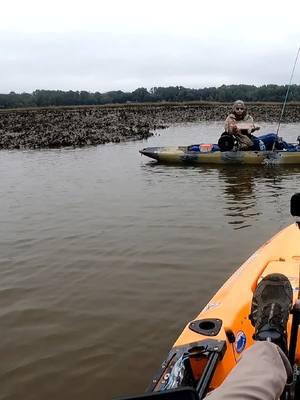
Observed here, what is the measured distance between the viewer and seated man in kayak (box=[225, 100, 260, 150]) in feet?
44.5

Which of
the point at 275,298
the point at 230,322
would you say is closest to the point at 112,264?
the point at 230,322

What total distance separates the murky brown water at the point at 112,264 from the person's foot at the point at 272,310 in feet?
4.72

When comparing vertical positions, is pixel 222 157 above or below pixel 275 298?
below

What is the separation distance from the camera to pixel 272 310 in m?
2.72

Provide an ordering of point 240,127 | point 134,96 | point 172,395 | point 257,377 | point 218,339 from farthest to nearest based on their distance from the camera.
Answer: point 134,96 < point 240,127 < point 218,339 < point 257,377 < point 172,395

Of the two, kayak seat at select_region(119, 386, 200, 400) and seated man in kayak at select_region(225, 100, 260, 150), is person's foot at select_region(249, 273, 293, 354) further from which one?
seated man in kayak at select_region(225, 100, 260, 150)

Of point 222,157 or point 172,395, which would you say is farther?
point 222,157

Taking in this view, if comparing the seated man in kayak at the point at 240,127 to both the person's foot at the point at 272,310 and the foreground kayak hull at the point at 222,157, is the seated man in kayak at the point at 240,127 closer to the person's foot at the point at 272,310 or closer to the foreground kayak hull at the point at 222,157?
the foreground kayak hull at the point at 222,157

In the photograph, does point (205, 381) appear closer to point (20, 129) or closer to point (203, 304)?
point (203, 304)

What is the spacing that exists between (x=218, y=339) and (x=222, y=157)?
10.9 metres

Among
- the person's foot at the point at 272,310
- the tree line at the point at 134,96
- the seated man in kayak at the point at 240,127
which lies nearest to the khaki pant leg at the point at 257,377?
the person's foot at the point at 272,310

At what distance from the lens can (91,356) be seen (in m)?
4.18

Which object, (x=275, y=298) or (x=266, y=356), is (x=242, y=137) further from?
(x=266, y=356)

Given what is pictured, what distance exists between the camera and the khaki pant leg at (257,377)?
6.13 feet
